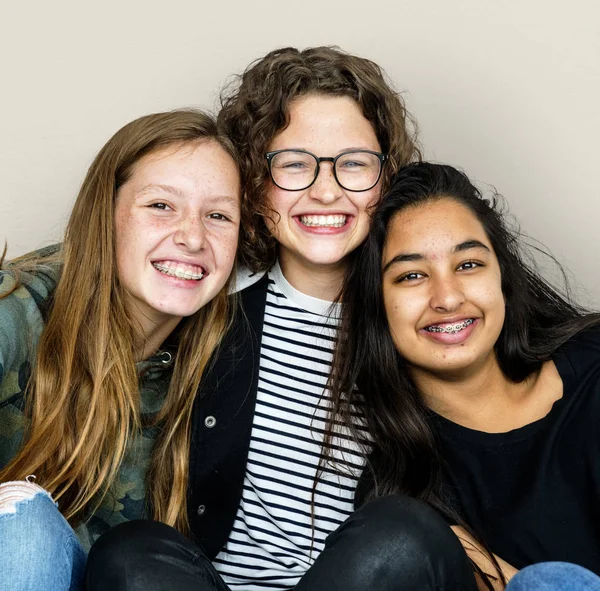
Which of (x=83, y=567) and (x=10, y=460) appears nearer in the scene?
(x=83, y=567)

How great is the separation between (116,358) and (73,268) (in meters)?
0.22

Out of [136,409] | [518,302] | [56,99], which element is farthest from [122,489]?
[56,99]

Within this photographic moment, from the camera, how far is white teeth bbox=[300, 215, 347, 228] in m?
2.05

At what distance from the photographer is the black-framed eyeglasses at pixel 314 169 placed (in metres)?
2.04

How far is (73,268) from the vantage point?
1965 mm

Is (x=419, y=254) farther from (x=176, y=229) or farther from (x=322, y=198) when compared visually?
(x=176, y=229)

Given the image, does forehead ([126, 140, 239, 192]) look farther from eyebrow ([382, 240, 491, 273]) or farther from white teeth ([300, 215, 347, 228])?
eyebrow ([382, 240, 491, 273])

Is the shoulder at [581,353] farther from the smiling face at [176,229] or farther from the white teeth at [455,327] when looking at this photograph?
the smiling face at [176,229]

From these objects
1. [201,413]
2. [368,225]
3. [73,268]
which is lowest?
[201,413]

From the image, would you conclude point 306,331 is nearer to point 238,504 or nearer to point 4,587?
point 238,504

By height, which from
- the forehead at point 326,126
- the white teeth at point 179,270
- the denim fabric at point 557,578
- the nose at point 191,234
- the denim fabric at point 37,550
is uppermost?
the forehead at point 326,126

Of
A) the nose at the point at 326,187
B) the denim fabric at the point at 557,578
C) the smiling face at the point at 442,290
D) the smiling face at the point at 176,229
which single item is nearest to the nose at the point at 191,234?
the smiling face at the point at 176,229

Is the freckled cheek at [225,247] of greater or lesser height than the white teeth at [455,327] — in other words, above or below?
above

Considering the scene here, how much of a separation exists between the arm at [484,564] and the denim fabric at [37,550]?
0.75 metres
